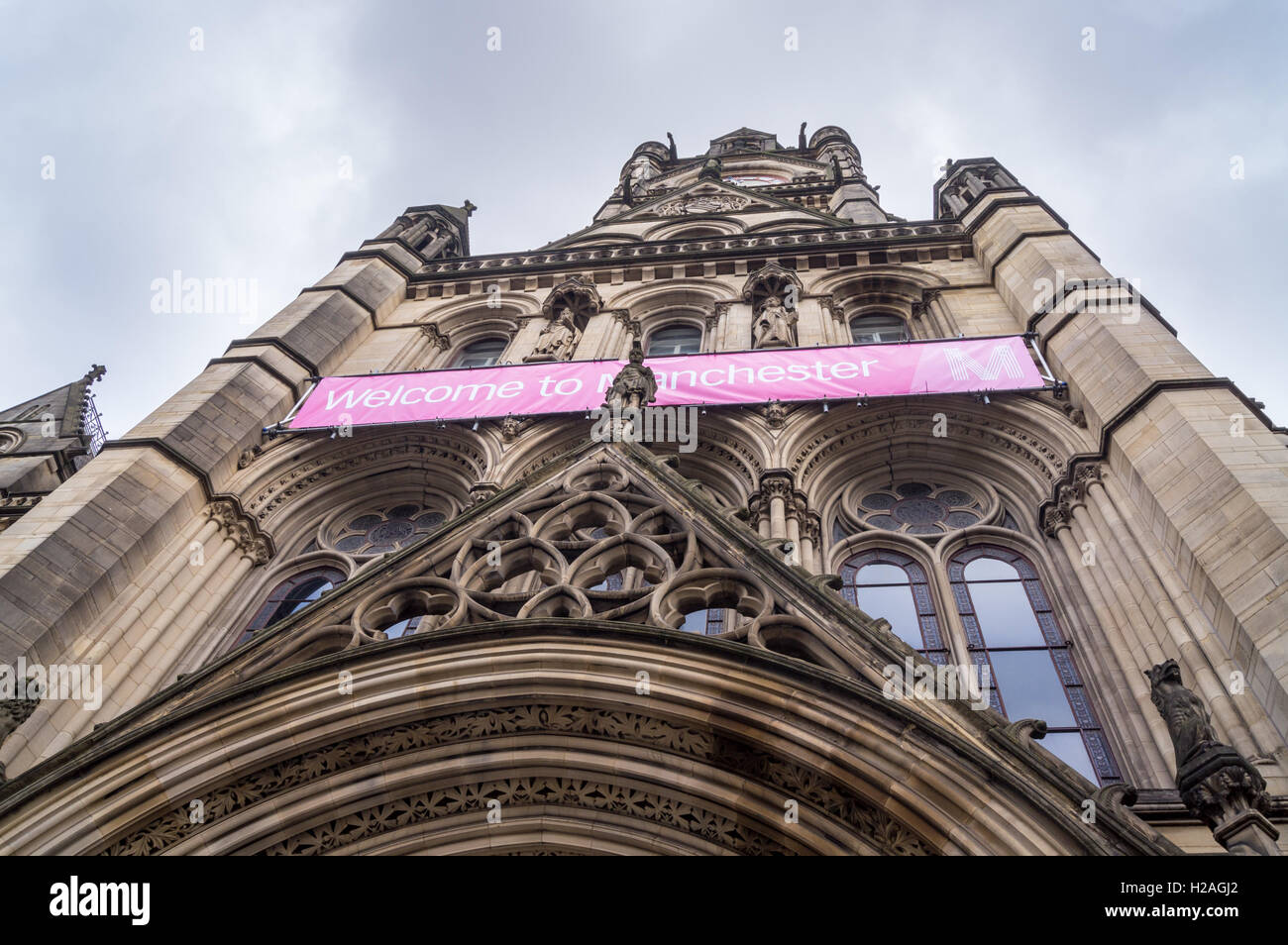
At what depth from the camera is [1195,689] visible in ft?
25.8

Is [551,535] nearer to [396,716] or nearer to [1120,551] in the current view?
[396,716]

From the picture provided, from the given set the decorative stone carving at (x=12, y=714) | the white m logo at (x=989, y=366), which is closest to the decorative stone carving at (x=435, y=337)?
the white m logo at (x=989, y=366)

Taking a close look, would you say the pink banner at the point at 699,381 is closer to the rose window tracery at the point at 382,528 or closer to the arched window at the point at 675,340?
the rose window tracery at the point at 382,528

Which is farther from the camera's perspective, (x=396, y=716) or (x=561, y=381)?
(x=561, y=381)

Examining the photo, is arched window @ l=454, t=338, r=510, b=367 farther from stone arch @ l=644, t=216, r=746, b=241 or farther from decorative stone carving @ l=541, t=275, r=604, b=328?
stone arch @ l=644, t=216, r=746, b=241

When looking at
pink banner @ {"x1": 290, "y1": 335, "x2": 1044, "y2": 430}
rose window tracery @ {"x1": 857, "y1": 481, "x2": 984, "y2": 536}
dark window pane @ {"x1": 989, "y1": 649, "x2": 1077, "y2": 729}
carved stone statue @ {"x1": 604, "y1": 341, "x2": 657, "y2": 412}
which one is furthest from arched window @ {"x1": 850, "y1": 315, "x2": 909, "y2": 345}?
dark window pane @ {"x1": 989, "y1": 649, "x2": 1077, "y2": 729}

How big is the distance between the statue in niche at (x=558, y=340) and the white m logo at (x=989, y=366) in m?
5.85

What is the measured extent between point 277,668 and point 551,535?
2.31 m

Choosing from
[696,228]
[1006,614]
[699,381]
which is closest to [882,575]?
[1006,614]

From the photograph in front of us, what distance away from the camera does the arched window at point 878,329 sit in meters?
16.4

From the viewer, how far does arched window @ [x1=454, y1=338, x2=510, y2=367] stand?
687 inches
